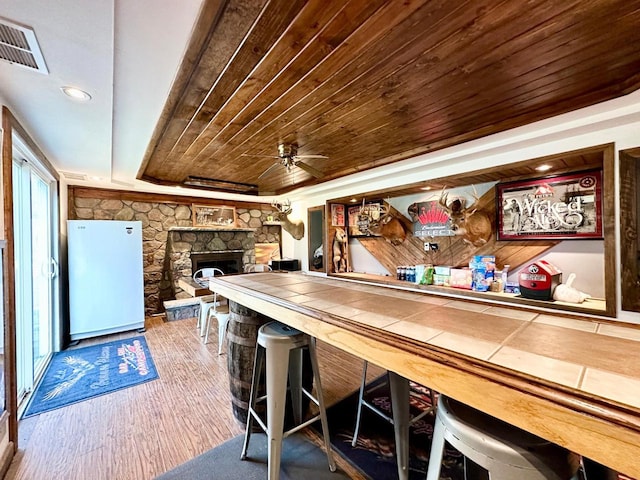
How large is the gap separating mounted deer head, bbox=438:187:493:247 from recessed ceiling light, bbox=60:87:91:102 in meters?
3.33

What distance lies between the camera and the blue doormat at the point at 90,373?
2400 millimetres

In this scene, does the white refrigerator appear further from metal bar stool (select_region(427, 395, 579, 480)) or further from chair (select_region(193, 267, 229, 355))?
metal bar stool (select_region(427, 395, 579, 480))

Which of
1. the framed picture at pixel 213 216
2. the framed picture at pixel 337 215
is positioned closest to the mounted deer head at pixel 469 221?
the framed picture at pixel 337 215

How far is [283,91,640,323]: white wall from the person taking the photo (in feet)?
6.23

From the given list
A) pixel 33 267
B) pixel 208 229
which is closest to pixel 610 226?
pixel 33 267

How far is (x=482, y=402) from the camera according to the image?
653 mm

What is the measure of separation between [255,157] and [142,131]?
3.66ft

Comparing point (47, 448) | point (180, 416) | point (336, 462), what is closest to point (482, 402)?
point (336, 462)

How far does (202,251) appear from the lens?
528 centimetres

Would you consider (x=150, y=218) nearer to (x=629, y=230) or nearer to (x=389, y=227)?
(x=389, y=227)

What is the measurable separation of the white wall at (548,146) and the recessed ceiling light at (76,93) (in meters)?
2.82

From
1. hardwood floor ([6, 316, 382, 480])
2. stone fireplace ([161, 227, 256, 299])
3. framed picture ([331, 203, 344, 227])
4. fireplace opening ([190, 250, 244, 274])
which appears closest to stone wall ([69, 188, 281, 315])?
stone fireplace ([161, 227, 256, 299])

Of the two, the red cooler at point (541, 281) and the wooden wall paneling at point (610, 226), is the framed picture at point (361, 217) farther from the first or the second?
the wooden wall paneling at point (610, 226)

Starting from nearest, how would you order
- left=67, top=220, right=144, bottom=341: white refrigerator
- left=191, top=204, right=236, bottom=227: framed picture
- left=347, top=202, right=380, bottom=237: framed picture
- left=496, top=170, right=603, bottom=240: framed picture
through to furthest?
1. left=496, top=170, right=603, bottom=240: framed picture
2. left=67, top=220, right=144, bottom=341: white refrigerator
3. left=347, top=202, right=380, bottom=237: framed picture
4. left=191, top=204, right=236, bottom=227: framed picture
